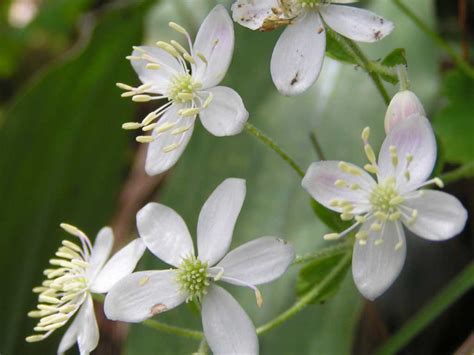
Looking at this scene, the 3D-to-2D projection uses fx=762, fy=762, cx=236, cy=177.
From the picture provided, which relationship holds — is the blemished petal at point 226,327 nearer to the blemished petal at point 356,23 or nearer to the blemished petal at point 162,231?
the blemished petal at point 162,231

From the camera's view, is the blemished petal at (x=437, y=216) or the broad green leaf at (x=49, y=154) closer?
the blemished petal at (x=437, y=216)

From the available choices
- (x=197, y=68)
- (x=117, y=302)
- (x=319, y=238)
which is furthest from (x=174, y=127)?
(x=319, y=238)

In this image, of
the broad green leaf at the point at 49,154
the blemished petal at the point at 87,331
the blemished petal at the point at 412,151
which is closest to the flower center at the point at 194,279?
the blemished petal at the point at 87,331

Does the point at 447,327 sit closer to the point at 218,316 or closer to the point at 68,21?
the point at 218,316

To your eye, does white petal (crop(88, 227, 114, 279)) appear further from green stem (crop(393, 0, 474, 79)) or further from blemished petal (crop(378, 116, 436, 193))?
green stem (crop(393, 0, 474, 79))

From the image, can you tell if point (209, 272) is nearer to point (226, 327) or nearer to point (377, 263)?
point (226, 327)

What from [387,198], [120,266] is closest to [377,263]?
[387,198]

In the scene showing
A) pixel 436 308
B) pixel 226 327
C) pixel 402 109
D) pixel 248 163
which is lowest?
pixel 436 308
